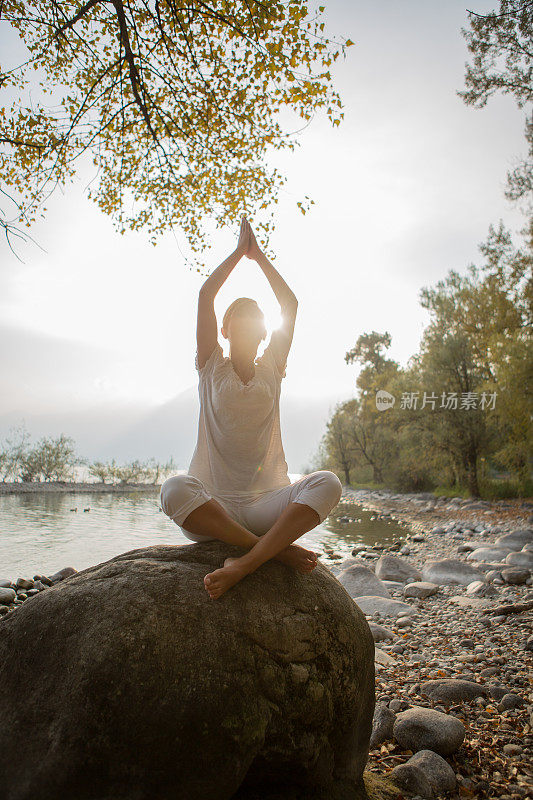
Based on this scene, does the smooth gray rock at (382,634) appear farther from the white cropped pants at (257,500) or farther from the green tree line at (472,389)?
the green tree line at (472,389)

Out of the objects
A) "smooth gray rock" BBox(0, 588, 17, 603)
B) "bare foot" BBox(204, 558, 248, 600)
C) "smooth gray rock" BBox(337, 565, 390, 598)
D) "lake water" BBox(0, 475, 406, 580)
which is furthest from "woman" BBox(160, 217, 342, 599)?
"lake water" BBox(0, 475, 406, 580)

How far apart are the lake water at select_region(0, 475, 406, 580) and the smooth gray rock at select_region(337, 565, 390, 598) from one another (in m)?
3.30

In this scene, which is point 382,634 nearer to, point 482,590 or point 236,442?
point 482,590

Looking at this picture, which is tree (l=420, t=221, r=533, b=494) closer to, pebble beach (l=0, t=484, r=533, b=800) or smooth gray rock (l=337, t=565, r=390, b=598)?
pebble beach (l=0, t=484, r=533, b=800)

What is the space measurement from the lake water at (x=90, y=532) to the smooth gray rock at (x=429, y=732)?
238 inches

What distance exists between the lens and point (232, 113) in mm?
6176

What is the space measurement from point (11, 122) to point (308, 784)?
23.8 ft

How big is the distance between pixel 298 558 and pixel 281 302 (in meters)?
1.95

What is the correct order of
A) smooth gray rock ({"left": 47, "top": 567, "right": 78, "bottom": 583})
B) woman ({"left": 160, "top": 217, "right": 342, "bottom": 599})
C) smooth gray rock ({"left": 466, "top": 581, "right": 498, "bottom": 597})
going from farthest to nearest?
smooth gray rock ({"left": 47, "top": 567, "right": 78, "bottom": 583}) → smooth gray rock ({"left": 466, "top": 581, "right": 498, "bottom": 597}) → woman ({"left": 160, "top": 217, "right": 342, "bottom": 599})

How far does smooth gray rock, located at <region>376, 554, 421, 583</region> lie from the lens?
906cm

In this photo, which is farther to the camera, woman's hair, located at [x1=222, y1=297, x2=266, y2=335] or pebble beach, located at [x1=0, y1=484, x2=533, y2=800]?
woman's hair, located at [x1=222, y1=297, x2=266, y2=335]

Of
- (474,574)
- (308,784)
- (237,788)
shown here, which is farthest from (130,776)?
(474,574)

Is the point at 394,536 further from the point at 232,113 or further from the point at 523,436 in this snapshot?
the point at 232,113

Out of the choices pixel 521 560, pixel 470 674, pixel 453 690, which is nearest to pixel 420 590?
pixel 521 560
